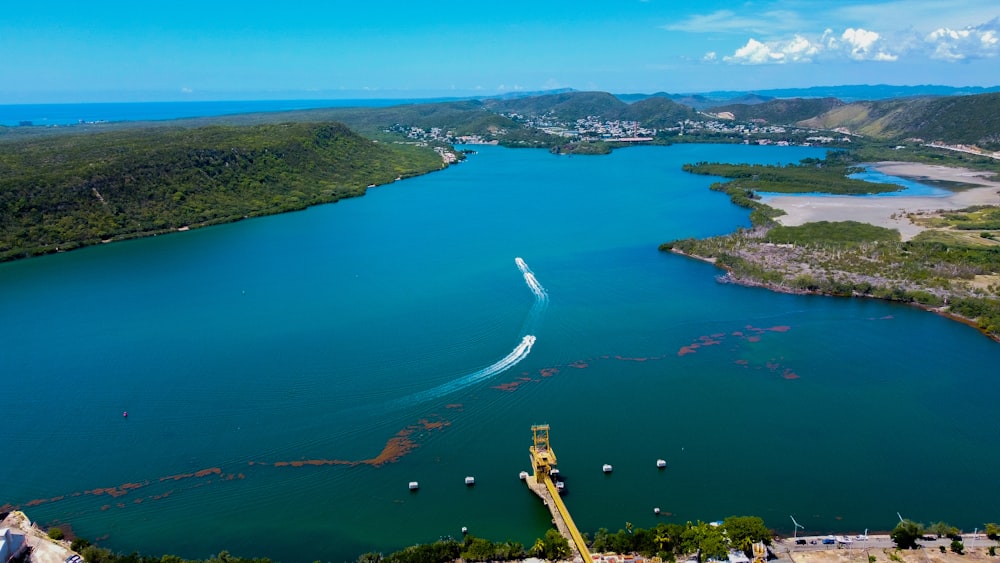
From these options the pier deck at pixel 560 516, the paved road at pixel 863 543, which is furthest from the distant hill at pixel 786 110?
the pier deck at pixel 560 516

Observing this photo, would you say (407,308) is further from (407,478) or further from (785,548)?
(785,548)

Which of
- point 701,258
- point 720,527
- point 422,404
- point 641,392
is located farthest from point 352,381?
point 701,258

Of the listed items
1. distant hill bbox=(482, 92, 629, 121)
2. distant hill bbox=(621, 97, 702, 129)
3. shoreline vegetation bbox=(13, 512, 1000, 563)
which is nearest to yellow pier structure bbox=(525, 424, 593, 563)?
shoreline vegetation bbox=(13, 512, 1000, 563)

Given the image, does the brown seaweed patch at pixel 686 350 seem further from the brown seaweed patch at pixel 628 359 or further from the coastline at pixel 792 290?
the coastline at pixel 792 290

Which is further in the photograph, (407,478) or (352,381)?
(352,381)

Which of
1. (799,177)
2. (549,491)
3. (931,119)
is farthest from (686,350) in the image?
(931,119)

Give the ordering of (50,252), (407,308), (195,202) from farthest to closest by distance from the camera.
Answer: (195,202), (50,252), (407,308)

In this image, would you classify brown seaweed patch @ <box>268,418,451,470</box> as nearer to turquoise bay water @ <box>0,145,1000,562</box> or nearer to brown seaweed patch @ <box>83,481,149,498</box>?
turquoise bay water @ <box>0,145,1000,562</box>
